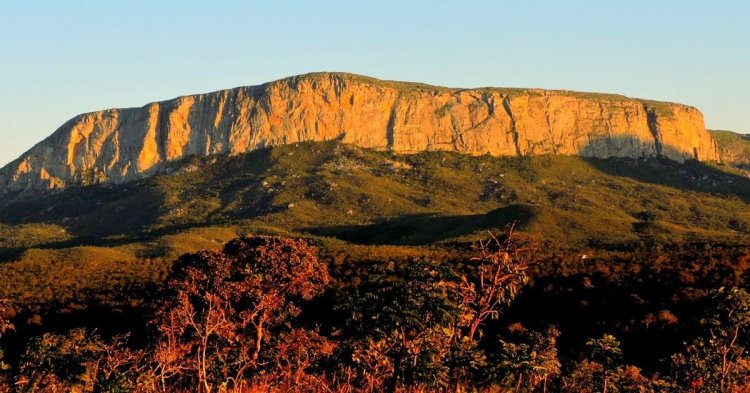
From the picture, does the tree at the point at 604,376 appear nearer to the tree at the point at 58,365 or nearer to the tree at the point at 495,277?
the tree at the point at 495,277

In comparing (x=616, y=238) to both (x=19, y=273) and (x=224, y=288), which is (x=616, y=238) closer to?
(x=19, y=273)

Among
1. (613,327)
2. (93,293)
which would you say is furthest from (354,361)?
(93,293)

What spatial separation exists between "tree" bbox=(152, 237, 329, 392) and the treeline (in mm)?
101

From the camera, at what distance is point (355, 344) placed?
41250 millimetres

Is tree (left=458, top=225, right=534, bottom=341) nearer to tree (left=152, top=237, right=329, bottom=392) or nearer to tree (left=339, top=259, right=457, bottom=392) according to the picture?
tree (left=339, top=259, right=457, bottom=392)

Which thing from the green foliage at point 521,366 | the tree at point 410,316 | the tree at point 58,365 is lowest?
the tree at point 58,365

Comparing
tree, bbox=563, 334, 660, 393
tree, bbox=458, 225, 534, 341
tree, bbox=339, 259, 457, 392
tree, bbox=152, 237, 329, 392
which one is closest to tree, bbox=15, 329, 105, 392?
tree, bbox=152, 237, 329, 392

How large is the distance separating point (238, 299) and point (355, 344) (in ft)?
29.9

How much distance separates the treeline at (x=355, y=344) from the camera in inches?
1289

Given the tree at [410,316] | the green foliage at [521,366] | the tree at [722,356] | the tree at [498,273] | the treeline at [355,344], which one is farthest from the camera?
the tree at [722,356]

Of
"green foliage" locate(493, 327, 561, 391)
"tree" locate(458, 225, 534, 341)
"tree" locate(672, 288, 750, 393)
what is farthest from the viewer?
"tree" locate(672, 288, 750, 393)

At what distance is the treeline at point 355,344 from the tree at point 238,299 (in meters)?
0.10

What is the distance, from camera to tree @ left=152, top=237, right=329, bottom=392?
4556cm

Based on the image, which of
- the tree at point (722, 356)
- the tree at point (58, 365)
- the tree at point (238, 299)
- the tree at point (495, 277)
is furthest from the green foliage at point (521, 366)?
the tree at point (58, 365)
